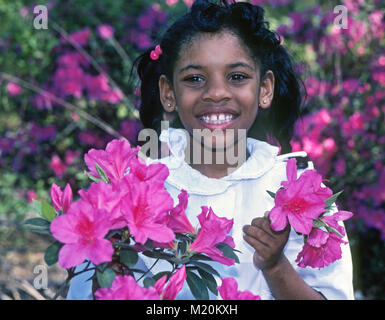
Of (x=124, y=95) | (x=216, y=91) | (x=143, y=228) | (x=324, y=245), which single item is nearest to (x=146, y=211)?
(x=143, y=228)

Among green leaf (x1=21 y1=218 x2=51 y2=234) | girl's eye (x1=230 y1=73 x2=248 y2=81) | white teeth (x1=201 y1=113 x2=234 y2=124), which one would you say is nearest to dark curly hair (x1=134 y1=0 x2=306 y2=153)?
girl's eye (x1=230 y1=73 x2=248 y2=81)

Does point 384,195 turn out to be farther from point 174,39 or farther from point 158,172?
point 158,172

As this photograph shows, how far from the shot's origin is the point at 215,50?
1.59 m

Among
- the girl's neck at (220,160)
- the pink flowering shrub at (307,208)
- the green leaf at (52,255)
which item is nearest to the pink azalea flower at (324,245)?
the pink flowering shrub at (307,208)

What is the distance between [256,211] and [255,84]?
16.9 inches

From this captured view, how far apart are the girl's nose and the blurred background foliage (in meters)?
1.66

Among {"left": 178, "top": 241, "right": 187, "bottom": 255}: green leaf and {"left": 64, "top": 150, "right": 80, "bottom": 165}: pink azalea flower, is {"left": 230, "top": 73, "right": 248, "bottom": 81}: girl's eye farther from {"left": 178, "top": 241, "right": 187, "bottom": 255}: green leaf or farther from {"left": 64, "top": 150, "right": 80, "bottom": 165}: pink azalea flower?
{"left": 64, "top": 150, "right": 80, "bottom": 165}: pink azalea flower

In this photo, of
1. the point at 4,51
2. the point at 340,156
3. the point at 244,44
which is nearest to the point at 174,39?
the point at 244,44

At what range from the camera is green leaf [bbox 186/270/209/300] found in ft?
3.16

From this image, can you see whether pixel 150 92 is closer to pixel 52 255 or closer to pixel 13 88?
pixel 52 255

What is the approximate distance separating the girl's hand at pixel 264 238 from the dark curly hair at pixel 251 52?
0.74 meters

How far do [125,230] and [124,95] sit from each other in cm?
291

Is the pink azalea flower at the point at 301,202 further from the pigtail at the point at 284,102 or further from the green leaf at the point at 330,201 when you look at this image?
the pigtail at the point at 284,102

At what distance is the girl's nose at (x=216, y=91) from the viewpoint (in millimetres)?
1527
